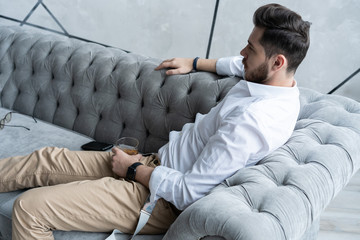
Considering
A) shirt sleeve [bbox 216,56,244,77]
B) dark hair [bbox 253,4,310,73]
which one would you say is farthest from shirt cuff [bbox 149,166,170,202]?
shirt sleeve [bbox 216,56,244,77]

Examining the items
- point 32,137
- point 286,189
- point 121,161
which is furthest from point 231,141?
point 32,137

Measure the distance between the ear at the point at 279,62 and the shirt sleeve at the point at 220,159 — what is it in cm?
21

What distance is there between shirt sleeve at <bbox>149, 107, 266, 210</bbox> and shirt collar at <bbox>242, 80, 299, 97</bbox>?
0.46 feet

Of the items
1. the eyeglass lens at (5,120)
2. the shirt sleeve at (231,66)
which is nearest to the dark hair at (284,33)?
the shirt sleeve at (231,66)

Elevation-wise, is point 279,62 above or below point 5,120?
above

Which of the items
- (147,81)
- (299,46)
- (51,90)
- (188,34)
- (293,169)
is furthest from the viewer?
(188,34)

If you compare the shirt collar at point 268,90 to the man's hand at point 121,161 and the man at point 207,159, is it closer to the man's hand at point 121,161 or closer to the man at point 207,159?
the man at point 207,159

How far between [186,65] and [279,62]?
0.63m

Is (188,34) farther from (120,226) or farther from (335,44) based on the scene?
(120,226)

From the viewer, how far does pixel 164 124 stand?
158 cm

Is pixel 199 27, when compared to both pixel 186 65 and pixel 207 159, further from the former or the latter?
pixel 207 159

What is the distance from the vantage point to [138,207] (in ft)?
3.59

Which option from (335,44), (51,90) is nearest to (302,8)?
(335,44)

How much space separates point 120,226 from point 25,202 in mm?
312
